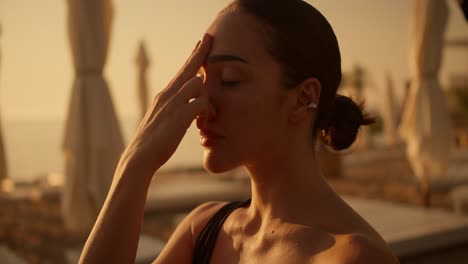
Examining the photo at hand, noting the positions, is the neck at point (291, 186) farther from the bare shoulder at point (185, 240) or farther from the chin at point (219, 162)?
the bare shoulder at point (185, 240)

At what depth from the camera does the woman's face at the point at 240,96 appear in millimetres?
1037

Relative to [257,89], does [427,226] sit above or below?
below

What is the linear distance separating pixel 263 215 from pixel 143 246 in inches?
86.0

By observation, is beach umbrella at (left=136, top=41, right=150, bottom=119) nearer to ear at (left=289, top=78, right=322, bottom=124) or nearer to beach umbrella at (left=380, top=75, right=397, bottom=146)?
ear at (left=289, top=78, right=322, bottom=124)

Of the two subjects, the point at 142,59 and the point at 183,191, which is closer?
the point at 183,191

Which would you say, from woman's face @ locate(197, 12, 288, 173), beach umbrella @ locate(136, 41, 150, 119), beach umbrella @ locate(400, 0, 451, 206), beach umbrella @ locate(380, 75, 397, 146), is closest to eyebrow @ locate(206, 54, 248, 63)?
woman's face @ locate(197, 12, 288, 173)

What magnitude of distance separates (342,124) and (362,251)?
1.50ft

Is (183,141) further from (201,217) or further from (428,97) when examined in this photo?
(428,97)

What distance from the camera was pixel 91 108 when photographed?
376cm

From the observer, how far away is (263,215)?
3.89 ft

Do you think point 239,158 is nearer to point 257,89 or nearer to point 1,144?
point 257,89

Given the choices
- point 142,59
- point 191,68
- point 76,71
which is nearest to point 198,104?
point 191,68

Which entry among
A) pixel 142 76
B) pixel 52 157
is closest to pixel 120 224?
pixel 142 76

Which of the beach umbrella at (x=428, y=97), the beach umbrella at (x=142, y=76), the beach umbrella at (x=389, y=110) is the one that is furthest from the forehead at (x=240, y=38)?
the beach umbrella at (x=389, y=110)
